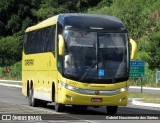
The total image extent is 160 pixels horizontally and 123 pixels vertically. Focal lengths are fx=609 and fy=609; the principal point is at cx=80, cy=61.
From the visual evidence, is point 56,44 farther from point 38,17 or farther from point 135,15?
point 38,17

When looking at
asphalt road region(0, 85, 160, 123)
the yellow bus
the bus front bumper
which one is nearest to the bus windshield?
the yellow bus

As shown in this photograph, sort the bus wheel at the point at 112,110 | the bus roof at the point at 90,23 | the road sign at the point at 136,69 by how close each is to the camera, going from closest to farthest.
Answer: the bus roof at the point at 90,23
the bus wheel at the point at 112,110
the road sign at the point at 136,69

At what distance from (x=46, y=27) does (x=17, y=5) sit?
6617 cm

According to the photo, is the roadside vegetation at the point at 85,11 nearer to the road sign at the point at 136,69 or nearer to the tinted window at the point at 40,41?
the road sign at the point at 136,69

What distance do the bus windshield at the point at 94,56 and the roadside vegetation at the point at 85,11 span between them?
3048 cm

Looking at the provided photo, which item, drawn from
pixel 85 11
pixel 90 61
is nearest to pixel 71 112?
pixel 90 61

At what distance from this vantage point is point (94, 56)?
22.3 meters

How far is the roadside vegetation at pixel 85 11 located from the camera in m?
54.6

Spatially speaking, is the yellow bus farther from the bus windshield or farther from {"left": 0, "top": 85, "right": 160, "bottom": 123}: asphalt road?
{"left": 0, "top": 85, "right": 160, "bottom": 123}: asphalt road

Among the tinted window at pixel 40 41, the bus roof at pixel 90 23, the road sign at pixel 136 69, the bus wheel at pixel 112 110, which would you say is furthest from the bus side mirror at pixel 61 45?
the road sign at pixel 136 69

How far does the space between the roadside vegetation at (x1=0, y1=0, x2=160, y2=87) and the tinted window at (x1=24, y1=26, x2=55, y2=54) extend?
80.4 feet

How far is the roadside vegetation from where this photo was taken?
5456 cm

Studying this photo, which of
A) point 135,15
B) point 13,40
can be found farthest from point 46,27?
point 13,40

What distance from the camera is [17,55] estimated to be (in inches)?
3332
